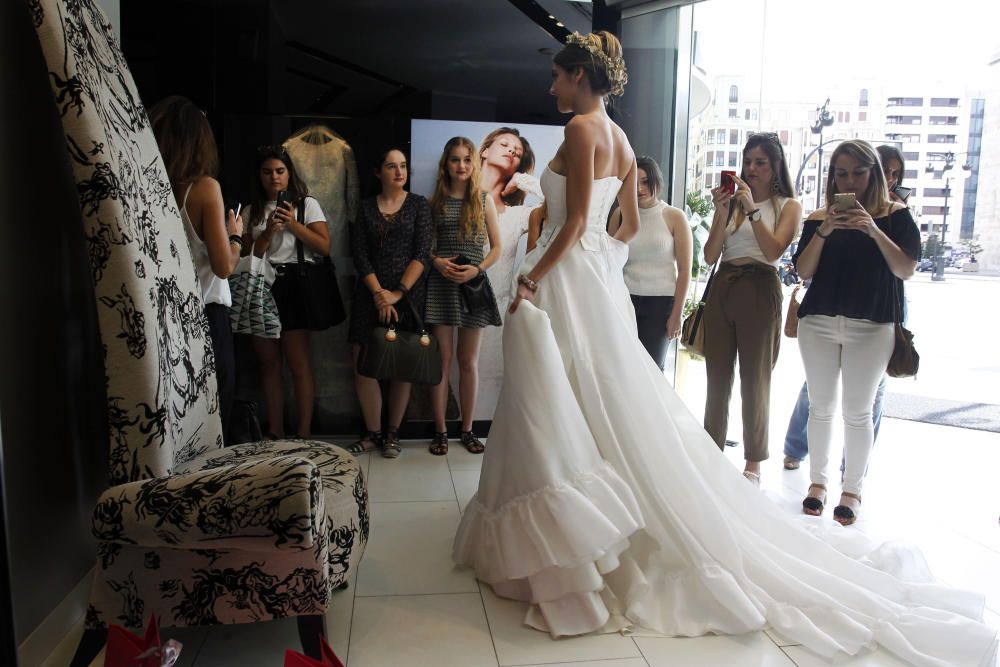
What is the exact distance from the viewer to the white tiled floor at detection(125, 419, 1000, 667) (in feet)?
7.00

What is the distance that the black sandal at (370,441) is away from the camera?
14.1 ft

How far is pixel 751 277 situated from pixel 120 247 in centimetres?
271

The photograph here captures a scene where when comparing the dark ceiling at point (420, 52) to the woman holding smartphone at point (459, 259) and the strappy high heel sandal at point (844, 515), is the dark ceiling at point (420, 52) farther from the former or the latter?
the strappy high heel sandal at point (844, 515)

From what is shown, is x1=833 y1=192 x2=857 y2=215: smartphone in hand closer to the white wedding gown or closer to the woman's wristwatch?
the white wedding gown

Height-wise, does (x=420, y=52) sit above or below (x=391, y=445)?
above

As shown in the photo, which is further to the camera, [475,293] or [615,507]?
[475,293]

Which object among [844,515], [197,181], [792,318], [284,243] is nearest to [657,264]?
[792,318]

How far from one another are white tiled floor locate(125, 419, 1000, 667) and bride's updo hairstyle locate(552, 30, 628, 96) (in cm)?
186

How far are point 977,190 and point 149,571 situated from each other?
15.7 ft

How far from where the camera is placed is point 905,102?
14.7 feet

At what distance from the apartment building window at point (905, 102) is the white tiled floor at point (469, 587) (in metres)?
2.20

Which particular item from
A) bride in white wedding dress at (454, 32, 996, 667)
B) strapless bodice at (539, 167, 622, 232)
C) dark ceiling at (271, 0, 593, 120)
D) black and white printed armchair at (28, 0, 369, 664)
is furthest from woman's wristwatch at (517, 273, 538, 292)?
dark ceiling at (271, 0, 593, 120)

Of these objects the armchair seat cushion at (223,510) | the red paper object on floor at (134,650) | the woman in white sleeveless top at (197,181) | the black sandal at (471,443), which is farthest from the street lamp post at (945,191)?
the red paper object on floor at (134,650)

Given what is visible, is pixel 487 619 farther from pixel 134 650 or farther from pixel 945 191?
pixel 945 191
